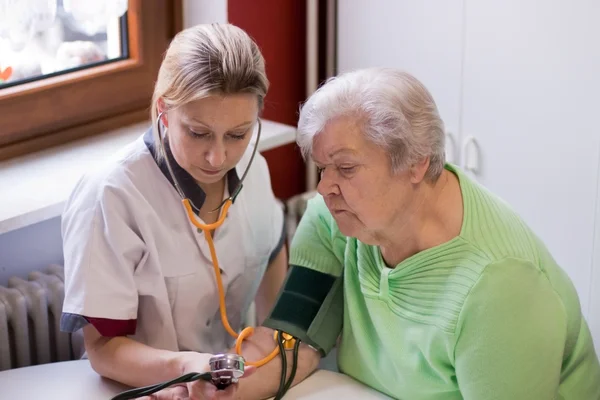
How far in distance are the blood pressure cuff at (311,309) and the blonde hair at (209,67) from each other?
1.26 ft

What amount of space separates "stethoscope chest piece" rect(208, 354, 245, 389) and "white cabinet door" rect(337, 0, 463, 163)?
1070mm

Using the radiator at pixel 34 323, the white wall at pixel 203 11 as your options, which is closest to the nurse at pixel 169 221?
the radiator at pixel 34 323

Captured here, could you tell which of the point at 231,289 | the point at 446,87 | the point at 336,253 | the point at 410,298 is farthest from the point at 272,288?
the point at 446,87

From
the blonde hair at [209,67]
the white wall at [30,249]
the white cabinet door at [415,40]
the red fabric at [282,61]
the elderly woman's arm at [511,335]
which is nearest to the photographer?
the elderly woman's arm at [511,335]

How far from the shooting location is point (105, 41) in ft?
8.15

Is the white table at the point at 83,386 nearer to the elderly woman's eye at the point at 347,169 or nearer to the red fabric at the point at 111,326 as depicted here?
the red fabric at the point at 111,326

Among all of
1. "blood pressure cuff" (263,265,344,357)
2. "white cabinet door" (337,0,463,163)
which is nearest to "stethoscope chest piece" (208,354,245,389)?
"blood pressure cuff" (263,265,344,357)

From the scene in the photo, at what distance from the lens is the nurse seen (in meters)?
1.71

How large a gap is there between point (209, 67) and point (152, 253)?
0.40 metres

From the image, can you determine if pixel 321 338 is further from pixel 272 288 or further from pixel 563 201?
pixel 563 201

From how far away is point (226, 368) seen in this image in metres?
1.64

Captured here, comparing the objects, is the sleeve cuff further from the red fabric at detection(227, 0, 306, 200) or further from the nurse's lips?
the red fabric at detection(227, 0, 306, 200)

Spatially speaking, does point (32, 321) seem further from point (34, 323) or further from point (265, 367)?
point (265, 367)

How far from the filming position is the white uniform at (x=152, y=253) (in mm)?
1784
